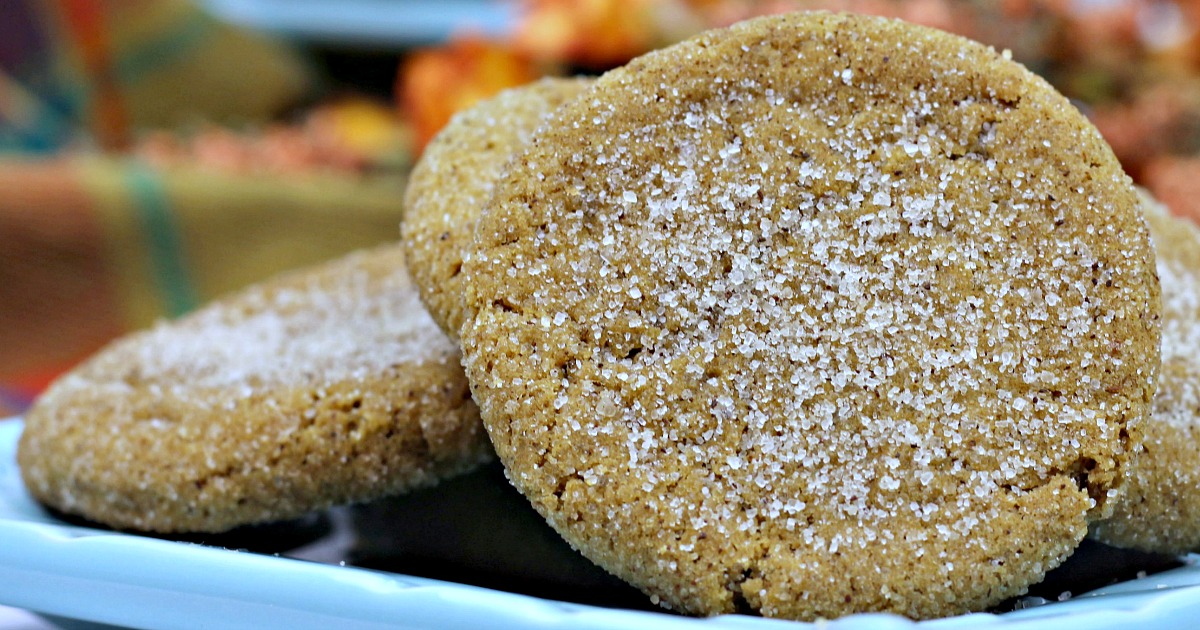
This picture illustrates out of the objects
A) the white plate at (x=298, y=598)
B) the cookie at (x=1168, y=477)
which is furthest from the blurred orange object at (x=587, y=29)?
the white plate at (x=298, y=598)

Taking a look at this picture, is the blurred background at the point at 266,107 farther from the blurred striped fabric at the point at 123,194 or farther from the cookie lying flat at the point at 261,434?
the cookie lying flat at the point at 261,434

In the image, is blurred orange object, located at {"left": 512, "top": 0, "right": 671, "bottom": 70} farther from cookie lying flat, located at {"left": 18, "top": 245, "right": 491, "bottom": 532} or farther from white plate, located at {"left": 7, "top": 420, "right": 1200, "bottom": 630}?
white plate, located at {"left": 7, "top": 420, "right": 1200, "bottom": 630}

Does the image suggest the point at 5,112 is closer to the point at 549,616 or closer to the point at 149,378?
the point at 149,378

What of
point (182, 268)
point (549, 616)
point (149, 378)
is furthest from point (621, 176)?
point (182, 268)

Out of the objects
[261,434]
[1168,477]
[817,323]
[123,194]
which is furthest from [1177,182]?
[123,194]

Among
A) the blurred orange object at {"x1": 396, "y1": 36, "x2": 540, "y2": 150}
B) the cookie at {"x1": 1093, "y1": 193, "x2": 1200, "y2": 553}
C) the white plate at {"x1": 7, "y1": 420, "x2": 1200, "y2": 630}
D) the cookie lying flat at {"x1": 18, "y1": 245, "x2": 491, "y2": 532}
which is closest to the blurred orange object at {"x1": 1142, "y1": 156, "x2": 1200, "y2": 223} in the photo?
the cookie at {"x1": 1093, "y1": 193, "x2": 1200, "y2": 553}
